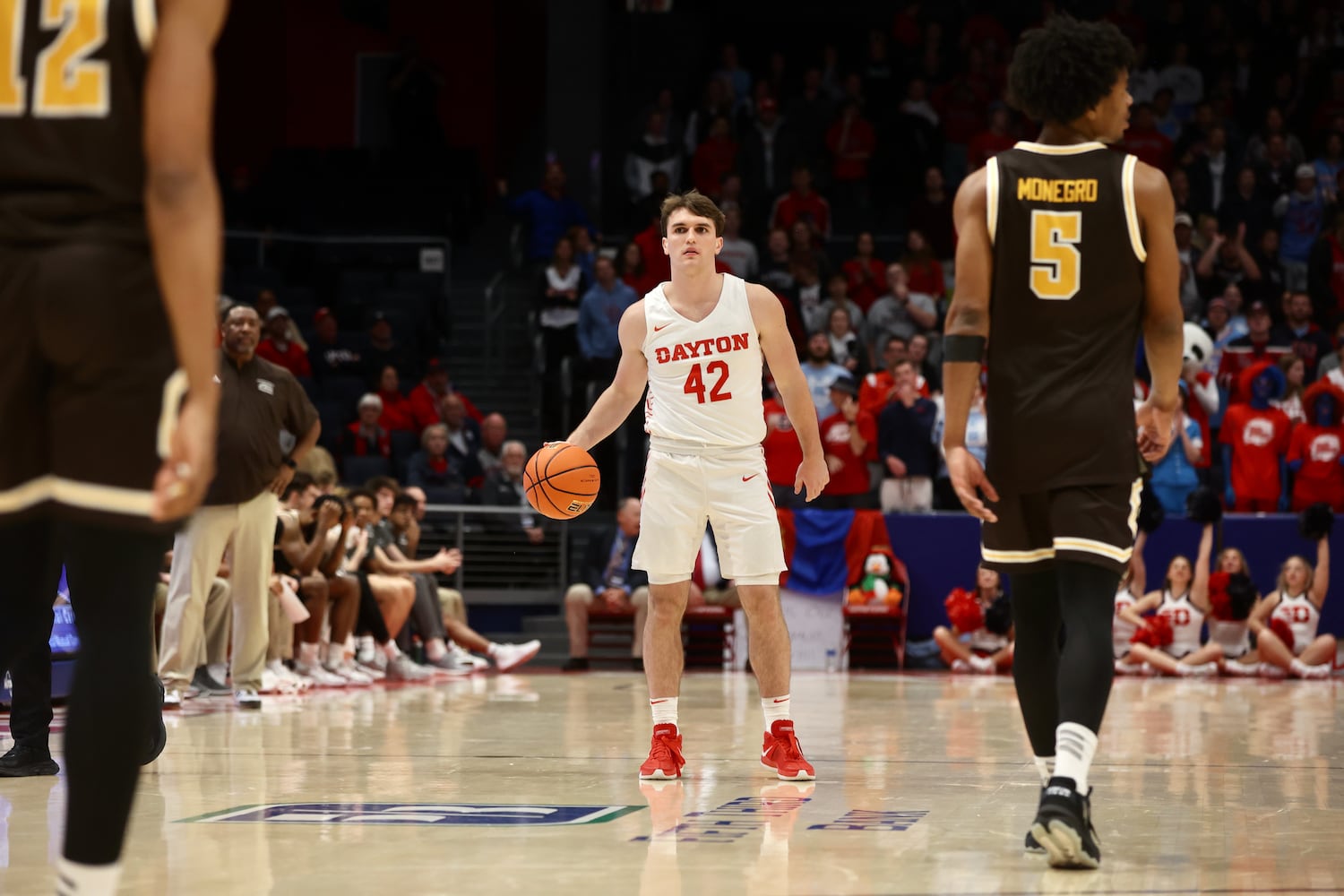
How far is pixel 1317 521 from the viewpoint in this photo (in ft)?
43.0

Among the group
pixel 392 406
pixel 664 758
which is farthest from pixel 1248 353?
pixel 664 758

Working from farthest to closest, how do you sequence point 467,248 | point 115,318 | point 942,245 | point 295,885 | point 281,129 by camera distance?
point 281,129 < point 467,248 < point 942,245 < point 295,885 < point 115,318

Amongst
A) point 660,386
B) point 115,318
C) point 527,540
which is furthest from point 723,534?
point 527,540

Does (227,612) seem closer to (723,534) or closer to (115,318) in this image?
(723,534)

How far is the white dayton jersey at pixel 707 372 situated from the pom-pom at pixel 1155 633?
747 centimetres

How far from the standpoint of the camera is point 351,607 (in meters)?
11.7

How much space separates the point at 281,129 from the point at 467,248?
358 centimetres

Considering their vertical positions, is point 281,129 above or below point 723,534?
above

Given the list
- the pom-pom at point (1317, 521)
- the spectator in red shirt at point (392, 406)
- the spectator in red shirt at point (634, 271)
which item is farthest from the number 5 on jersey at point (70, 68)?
the spectator in red shirt at point (634, 271)

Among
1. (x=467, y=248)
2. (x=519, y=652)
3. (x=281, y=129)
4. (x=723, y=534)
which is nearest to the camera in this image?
(x=723, y=534)

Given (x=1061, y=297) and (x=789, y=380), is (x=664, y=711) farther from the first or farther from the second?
(x=1061, y=297)

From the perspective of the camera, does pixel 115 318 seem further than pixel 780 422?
No

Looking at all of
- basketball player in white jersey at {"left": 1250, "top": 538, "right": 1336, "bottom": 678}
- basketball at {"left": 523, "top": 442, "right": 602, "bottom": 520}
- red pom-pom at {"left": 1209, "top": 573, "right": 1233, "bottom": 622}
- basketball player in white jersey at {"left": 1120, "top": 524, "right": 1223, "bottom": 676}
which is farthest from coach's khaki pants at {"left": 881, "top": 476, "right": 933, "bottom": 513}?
basketball at {"left": 523, "top": 442, "right": 602, "bottom": 520}

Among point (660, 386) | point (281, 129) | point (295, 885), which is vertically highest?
point (281, 129)
